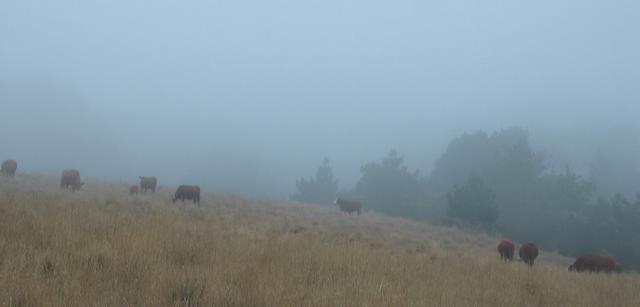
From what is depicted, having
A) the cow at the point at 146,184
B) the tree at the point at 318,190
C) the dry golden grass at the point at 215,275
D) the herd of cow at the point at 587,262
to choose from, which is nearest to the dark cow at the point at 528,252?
the herd of cow at the point at 587,262

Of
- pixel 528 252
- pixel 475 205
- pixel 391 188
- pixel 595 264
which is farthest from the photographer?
pixel 391 188

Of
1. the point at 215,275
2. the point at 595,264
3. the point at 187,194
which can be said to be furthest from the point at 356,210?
the point at 215,275

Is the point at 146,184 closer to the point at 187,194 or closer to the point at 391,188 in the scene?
the point at 187,194

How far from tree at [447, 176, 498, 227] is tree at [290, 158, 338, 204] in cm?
2702

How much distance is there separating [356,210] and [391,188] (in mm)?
19777

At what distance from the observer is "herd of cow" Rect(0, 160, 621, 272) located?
14.8 metres

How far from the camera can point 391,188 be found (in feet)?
174

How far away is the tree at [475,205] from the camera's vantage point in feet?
119

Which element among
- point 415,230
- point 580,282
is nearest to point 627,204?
point 415,230

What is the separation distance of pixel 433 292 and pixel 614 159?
254ft

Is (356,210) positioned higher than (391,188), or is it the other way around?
(391,188)

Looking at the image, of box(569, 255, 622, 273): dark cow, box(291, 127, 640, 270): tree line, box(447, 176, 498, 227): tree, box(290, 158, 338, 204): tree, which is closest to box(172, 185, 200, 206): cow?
box(569, 255, 622, 273): dark cow

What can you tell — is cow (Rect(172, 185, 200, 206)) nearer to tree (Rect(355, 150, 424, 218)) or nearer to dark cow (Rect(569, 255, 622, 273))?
dark cow (Rect(569, 255, 622, 273))

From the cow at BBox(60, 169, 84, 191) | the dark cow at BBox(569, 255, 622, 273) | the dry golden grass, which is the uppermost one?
the cow at BBox(60, 169, 84, 191)
